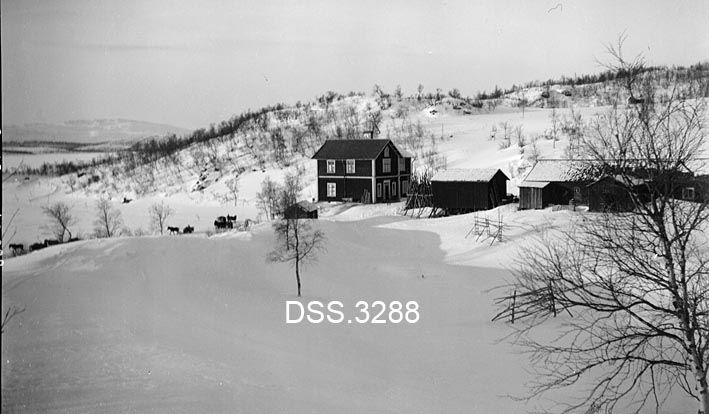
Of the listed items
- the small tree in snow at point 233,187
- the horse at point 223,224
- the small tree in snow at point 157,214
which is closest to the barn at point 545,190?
the horse at point 223,224

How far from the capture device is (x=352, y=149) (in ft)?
70.9

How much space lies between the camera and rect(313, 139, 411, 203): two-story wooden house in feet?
69.6

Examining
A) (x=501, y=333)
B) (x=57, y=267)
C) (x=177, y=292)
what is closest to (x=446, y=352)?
(x=501, y=333)

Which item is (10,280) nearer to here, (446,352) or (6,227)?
(6,227)

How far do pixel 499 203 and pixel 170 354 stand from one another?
14316 mm

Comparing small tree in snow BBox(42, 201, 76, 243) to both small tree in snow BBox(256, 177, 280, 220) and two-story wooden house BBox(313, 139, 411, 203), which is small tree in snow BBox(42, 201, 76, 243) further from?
two-story wooden house BBox(313, 139, 411, 203)

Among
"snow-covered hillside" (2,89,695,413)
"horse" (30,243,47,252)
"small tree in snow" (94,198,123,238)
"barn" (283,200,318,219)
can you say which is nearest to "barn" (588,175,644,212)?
"snow-covered hillside" (2,89,695,413)

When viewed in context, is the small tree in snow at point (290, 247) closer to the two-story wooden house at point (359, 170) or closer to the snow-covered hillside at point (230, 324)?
the snow-covered hillside at point (230, 324)

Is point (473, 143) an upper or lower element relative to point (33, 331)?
upper

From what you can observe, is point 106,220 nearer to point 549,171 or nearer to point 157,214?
point 157,214

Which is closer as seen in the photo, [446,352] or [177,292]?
[446,352]

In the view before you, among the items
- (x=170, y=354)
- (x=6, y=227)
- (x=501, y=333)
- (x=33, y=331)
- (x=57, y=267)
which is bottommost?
(x=501, y=333)

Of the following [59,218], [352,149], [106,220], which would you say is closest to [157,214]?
[106,220]

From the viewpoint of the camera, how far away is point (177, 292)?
325 inches
